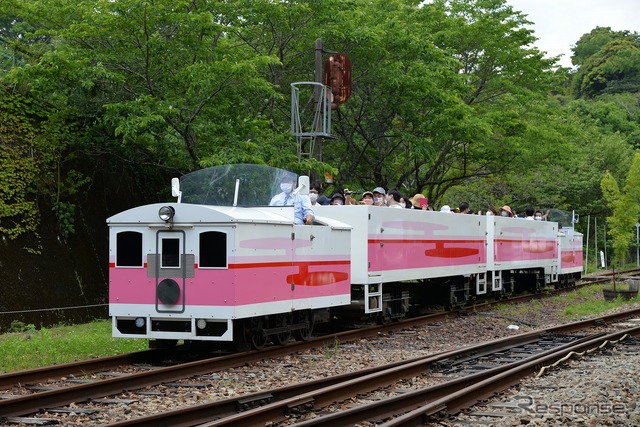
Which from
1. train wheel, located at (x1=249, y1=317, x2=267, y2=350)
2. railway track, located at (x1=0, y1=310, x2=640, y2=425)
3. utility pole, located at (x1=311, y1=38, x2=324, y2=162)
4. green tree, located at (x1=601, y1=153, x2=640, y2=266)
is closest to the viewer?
railway track, located at (x1=0, y1=310, x2=640, y2=425)

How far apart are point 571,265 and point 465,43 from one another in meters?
8.93

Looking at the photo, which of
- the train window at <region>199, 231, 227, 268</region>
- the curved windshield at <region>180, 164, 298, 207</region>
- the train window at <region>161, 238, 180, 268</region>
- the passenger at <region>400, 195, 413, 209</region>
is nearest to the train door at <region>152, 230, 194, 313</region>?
the train window at <region>161, 238, 180, 268</region>

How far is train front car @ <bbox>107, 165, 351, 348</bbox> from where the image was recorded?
1244 centimetres

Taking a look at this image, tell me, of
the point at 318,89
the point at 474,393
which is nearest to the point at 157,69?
the point at 318,89

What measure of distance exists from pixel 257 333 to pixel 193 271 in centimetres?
166

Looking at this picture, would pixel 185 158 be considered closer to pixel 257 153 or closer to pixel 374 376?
pixel 257 153

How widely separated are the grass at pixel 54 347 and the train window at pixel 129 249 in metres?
1.64

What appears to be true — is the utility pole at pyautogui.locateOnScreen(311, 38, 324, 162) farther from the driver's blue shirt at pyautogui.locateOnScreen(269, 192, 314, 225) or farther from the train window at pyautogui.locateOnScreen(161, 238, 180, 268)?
the train window at pyautogui.locateOnScreen(161, 238, 180, 268)

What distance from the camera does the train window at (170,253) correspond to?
1269 cm

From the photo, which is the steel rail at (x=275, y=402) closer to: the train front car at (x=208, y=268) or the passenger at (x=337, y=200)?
the train front car at (x=208, y=268)

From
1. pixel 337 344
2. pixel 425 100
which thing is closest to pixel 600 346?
pixel 337 344

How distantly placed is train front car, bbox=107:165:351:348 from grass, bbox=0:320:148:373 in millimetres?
1020

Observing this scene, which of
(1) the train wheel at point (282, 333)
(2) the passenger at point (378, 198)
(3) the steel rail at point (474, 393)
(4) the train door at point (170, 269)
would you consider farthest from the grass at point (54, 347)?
(3) the steel rail at point (474, 393)

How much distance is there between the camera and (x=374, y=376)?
34.8ft
